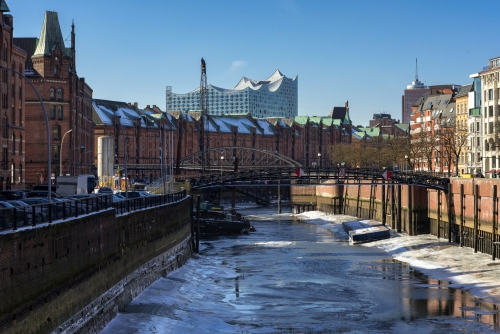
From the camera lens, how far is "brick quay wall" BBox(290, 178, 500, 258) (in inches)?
3024

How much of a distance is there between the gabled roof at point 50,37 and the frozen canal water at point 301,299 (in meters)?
62.9

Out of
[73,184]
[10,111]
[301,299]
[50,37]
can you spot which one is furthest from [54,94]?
[301,299]

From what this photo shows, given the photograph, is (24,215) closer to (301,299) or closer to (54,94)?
(301,299)

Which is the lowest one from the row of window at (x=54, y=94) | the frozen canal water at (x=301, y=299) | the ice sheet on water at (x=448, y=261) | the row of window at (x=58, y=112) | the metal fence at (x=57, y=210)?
the frozen canal water at (x=301, y=299)

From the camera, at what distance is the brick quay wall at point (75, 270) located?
30.6 m

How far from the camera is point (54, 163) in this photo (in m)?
127

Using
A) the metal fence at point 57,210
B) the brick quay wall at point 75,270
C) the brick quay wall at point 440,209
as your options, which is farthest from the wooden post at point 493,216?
the metal fence at point 57,210

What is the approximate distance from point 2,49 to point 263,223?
49081 mm

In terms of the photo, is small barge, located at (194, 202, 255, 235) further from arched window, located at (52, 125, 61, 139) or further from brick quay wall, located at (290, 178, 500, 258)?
arched window, located at (52, 125, 61, 139)

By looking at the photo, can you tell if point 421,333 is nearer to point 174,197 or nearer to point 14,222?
point 14,222

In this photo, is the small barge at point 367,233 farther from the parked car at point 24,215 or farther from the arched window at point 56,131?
the parked car at point 24,215

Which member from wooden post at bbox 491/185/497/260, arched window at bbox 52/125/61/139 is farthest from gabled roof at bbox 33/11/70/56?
wooden post at bbox 491/185/497/260

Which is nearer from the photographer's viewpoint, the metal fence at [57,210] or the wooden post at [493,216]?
the metal fence at [57,210]

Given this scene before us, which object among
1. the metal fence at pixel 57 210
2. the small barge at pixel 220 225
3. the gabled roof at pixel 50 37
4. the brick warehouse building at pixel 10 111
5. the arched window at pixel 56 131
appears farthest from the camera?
the arched window at pixel 56 131
